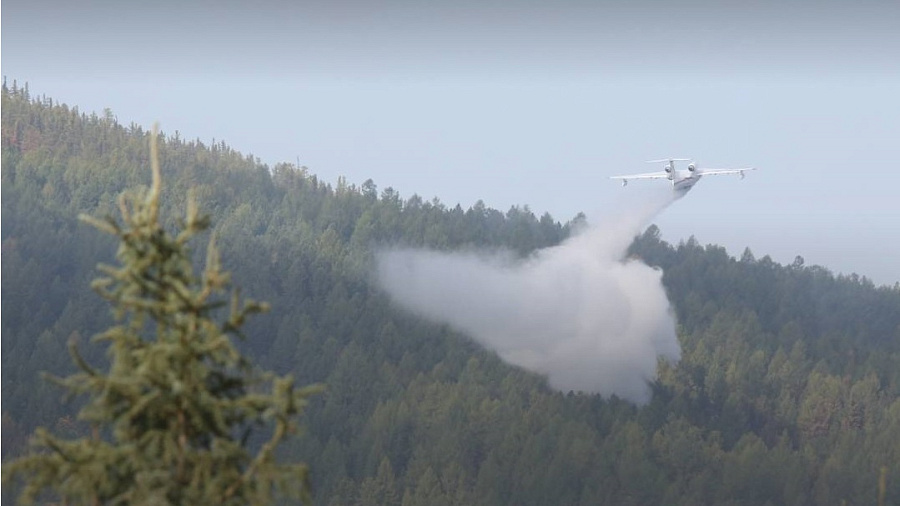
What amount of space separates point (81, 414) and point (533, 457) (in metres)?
179

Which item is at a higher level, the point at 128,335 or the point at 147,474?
the point at 128,335

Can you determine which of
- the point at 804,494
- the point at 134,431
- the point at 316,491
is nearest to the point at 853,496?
the point at 804,494

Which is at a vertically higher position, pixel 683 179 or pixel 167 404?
pixel 683 179

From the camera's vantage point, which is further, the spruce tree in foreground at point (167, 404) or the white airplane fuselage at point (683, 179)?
the white airplane fuselage at point (683, 179)

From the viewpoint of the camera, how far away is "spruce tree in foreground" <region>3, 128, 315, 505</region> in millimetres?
17969

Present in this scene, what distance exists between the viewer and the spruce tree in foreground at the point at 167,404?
18.0 meters

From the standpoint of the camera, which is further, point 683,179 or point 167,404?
point 683,179

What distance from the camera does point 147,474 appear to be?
17891 mm

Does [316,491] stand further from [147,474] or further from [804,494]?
[147,474]

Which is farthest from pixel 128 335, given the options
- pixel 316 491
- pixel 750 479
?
pixel 750 479

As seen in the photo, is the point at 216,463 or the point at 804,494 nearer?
the point at 216,463

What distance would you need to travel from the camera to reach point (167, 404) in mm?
18250

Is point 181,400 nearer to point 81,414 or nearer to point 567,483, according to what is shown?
point 81,414

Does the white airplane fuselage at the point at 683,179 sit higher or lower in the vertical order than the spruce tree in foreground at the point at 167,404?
higher
